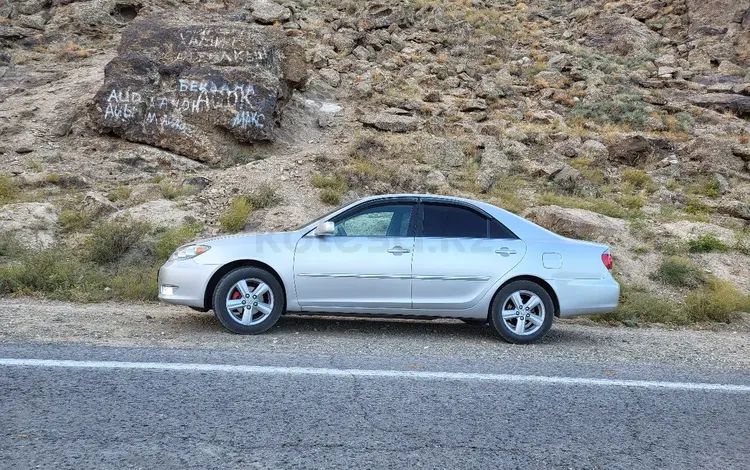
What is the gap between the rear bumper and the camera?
7.02m

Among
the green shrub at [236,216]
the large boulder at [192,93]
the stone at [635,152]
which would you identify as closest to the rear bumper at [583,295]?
the green shrub at [236,216]

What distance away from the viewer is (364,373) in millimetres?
5254

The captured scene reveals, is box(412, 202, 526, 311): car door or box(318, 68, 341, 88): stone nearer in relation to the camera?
box(412, 202, 526, 311): car door

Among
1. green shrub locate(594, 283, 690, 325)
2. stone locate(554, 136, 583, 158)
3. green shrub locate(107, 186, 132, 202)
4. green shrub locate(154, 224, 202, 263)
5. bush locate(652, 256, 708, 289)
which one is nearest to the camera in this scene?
green shrub locate(594, 283, 690, 325)

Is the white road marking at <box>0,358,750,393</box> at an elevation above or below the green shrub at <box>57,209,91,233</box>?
below

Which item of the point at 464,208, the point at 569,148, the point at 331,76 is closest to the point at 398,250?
the point at 464,208

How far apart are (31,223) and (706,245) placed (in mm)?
13479

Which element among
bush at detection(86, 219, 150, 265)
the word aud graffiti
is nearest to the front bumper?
bush at detection(86, 219, 150, 265)

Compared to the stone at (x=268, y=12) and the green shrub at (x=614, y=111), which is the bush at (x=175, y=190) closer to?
the stone at (x=268, y=12)

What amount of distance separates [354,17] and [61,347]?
974 inches

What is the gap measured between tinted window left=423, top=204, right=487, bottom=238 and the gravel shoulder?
114 cm

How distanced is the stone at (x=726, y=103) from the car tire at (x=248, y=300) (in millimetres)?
22305

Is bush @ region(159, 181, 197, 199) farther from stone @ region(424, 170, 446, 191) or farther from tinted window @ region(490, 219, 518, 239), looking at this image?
tinted window @ region(490, 219, 518, 239)

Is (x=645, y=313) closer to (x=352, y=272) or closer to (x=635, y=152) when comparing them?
(x=352, y=272)
